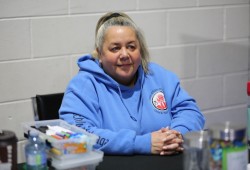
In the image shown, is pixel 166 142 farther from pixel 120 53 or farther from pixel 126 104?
pixel 120 53

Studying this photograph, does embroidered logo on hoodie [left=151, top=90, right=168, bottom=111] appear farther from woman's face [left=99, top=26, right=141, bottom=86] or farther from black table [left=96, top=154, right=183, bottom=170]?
black table [left=96, top=154, right=183, bottom=170]

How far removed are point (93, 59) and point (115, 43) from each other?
0.14m

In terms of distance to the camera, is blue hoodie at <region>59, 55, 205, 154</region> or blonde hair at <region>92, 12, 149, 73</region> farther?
blonde hair at <region>92, 12, 149, 73</region>

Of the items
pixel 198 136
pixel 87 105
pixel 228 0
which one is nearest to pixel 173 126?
pixel 87 105

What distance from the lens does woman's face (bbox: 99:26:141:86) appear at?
2.14 metres

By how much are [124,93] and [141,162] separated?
0.54 meters

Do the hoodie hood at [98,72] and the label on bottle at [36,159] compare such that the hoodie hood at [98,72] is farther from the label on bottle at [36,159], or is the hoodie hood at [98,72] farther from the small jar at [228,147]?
the small jar at [228,147]

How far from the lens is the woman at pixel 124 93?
6.56 feet

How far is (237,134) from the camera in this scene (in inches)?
49.3

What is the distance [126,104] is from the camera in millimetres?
2113

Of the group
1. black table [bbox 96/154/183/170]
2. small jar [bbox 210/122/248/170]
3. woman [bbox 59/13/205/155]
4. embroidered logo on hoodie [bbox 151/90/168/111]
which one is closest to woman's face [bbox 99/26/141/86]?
woman [bbox 59/13/205/155]

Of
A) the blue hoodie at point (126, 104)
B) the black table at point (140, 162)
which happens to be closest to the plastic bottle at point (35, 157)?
the black table at point (140, 162)

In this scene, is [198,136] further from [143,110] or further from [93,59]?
[93,59]

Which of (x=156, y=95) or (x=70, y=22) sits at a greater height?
(x=70, y=22)
